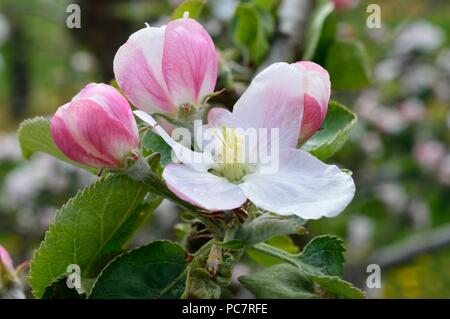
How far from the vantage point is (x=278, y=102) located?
22.4 inches

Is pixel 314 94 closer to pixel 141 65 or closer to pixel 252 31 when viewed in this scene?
pixel 141 65

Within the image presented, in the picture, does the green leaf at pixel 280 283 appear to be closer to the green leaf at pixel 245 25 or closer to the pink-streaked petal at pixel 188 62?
the pink-streaked petal at pixel 188 62

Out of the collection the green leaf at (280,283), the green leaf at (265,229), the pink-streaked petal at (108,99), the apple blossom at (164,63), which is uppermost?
the apple blossom at (164,63)

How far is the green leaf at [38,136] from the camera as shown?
644 mm

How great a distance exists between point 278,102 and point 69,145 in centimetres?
17

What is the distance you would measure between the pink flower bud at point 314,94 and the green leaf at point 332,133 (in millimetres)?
50

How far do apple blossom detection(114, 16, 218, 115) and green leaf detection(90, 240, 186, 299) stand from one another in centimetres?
13

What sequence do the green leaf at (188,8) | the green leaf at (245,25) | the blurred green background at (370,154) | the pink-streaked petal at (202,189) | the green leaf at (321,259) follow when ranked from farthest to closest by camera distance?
1. the blurred green background at (370,154)
2. the green leaf at (245,25)
3. the green leaf at (188,8)
4. the green leaf at (321,259)
5. the pink-streaked petal at (202,189)

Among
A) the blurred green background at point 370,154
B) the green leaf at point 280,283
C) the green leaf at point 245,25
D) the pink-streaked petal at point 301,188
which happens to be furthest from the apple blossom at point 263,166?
the blurred green background at point 370,154

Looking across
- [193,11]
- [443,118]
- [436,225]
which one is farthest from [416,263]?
[193,11]

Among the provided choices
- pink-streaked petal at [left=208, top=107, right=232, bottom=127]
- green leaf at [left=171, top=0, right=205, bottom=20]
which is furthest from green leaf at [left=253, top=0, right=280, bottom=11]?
pink-streaked petal at [left=208, top=107, right=232, bottom=127]

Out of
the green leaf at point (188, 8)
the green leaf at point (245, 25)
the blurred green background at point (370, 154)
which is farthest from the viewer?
the blurred green background at point (370, 154)

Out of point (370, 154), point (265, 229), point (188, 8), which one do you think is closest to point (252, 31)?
point (188, 8)
